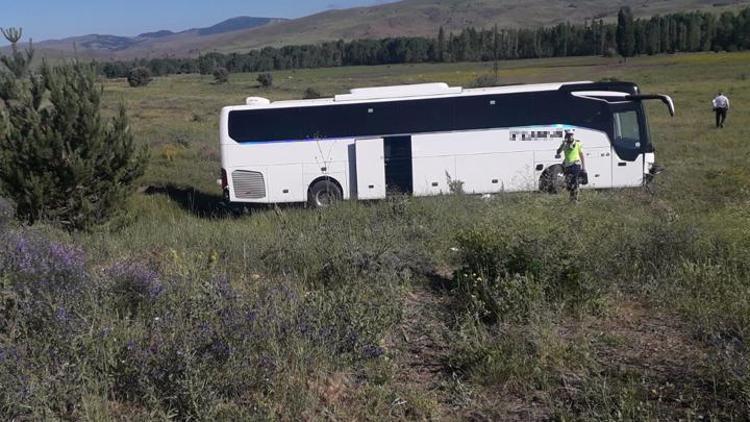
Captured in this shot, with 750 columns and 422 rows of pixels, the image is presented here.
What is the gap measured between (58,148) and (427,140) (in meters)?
8.89

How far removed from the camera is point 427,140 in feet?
59.6

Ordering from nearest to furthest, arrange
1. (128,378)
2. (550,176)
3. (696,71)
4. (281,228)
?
(128,378) → (281,228) → (550,176) → (696,71)

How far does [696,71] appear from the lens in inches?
2717

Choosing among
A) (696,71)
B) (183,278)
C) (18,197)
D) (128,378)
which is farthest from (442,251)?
(696,71)

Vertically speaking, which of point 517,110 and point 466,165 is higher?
point 517,110

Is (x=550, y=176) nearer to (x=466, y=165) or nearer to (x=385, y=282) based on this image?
(x=466, y=165)

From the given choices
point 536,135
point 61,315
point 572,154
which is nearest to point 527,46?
point 536,135

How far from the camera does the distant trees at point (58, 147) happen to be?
40.7 ft

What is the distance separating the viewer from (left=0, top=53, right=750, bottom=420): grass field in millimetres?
3842

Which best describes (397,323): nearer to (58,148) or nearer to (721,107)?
(58,148)

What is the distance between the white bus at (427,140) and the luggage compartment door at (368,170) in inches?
1.0

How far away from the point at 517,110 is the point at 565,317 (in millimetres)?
13066

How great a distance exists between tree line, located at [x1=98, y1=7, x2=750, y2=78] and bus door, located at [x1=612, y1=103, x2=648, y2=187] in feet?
315

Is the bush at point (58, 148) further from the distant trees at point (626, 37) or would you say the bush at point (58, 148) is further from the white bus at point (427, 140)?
the distant trees at point (626, 37)
